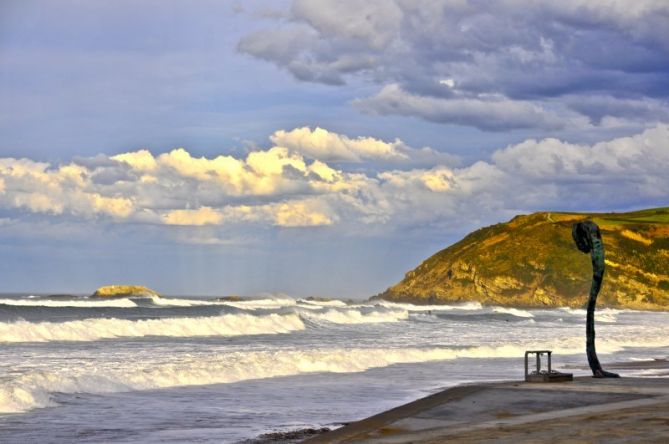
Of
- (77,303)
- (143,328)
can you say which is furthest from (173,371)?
(77,303)

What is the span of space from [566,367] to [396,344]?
62.0 feet

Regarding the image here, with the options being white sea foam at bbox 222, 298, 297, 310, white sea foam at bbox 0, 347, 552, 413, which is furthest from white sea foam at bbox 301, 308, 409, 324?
white sea foam at bbox 0, 347, 552, 413

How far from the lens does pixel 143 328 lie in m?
66.5

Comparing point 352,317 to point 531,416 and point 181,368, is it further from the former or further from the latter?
point 531,416

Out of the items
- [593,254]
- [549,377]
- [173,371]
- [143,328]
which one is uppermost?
[593,254]

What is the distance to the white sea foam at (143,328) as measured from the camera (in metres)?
57.8

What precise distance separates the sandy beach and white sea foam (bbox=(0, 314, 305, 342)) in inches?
1547

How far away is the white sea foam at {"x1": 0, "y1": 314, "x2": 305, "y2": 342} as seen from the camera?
57.8 meters

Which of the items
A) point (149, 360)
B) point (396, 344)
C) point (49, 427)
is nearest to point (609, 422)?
point (49, 427)

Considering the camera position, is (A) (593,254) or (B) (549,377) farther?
(A) (593,254)

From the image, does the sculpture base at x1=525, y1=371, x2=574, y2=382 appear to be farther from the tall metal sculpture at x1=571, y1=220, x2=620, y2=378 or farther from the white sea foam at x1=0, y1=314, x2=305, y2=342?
the white sea foam at x1=0, y1=314, x2=305, y2=342

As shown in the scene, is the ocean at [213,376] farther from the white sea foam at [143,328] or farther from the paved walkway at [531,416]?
the paved walkway at [531,416]

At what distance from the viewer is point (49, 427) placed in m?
20.8

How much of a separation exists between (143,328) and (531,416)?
51018 millimetres
